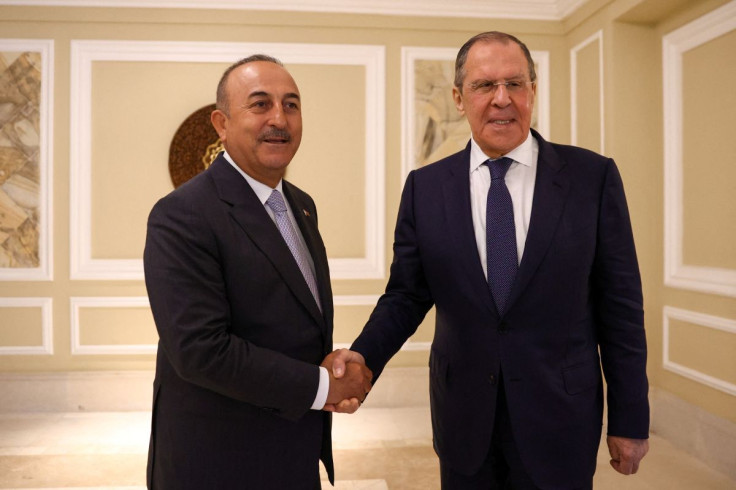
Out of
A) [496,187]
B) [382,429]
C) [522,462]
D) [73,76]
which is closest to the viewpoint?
[522,462]

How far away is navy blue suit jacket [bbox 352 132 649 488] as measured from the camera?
154 cm

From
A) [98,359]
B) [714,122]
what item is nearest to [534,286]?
[714,122]

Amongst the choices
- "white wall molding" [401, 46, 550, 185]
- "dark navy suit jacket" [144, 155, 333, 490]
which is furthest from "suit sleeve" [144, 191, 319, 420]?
"white wall molding" [401, 46, 550, 185]

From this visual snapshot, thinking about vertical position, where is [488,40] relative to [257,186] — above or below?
above

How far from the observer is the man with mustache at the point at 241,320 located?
1427 millimetres

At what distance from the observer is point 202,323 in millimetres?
1407

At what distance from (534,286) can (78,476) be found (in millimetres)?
2935

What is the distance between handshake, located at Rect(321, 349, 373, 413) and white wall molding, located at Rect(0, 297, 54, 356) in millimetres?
3661

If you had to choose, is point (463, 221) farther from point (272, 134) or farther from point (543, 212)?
point (272, 134)

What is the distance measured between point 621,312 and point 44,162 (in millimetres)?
4395

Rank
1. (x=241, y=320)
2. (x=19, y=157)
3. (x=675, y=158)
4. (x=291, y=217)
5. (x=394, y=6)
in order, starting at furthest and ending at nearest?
(x=394, y=6), (x=19, y=157), (x=675, y=158), (x=291, y=217), (x=241, y=320)

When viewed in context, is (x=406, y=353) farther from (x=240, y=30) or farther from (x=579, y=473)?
(x=579, y=473)

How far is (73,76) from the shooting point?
14.9 ft

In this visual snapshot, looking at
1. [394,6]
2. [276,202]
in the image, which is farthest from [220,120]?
[394,6]
